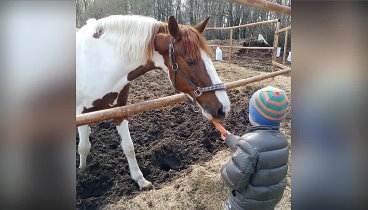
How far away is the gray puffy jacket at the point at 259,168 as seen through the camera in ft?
3.86

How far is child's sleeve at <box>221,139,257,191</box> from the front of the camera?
1.17 metres

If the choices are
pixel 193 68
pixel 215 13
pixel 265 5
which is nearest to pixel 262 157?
pixel 193 68

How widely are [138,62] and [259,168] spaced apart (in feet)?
3.97

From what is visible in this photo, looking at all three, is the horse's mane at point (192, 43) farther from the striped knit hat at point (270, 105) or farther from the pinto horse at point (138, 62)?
the striped knit hat at point (270, 105)

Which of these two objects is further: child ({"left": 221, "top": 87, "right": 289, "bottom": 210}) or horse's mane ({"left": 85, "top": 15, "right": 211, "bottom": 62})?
horse's mane ({"left": 85, "top": 15, "right": 211, "bottom": 62})

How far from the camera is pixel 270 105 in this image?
3.92ft

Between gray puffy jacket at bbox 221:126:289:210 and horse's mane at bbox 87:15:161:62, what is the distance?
3.41ft

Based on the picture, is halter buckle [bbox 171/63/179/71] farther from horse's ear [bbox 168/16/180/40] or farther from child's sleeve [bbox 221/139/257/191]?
child's sleeve [bbox 221/139/257/191]

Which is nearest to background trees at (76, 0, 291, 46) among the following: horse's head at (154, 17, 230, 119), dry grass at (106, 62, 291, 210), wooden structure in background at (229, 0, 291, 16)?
wooden structure in background at (229, 0, 291, 16)

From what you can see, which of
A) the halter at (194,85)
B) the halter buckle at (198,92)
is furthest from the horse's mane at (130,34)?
the halter buckle at (198,92)

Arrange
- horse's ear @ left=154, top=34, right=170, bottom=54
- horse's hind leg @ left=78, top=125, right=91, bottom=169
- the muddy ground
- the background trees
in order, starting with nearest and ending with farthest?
horse's ear @ left=154, top=34, right=170, bottom=54 < the muddy ground < horse's hind leg @ left=78, top=125, right=91, bottom=169 < the background trees
